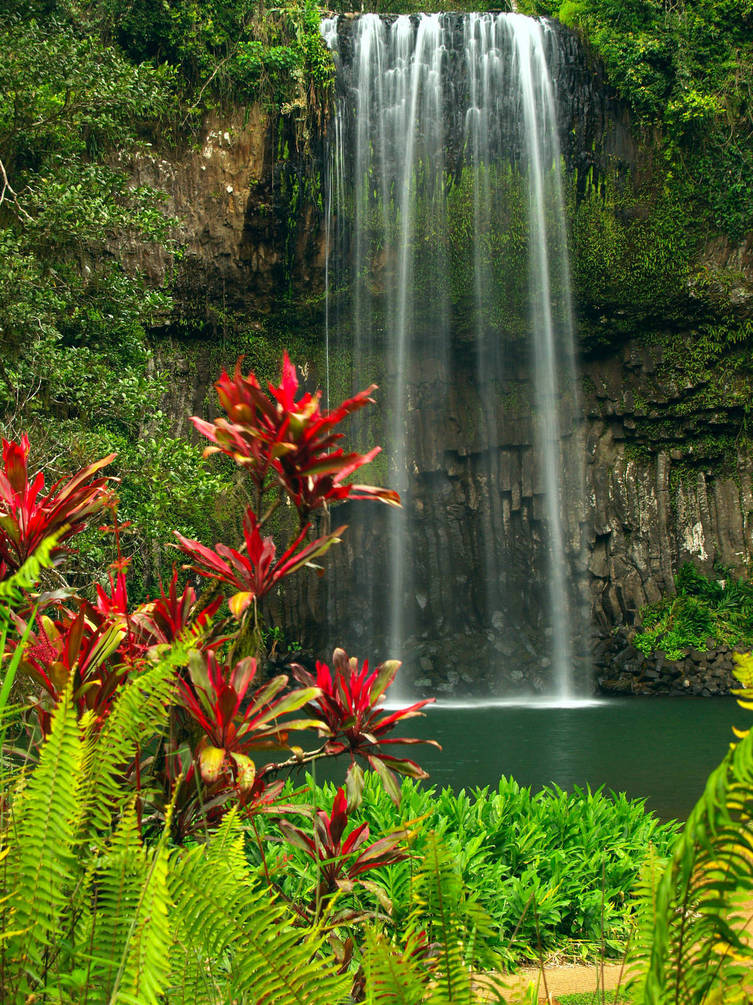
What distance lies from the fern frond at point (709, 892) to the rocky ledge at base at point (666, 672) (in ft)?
42.1

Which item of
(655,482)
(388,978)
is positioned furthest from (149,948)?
(655,482)

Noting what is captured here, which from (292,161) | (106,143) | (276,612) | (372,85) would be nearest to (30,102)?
(106,143)

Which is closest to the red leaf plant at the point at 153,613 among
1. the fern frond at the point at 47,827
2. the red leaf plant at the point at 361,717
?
the red leaf plant at the point at 361,717

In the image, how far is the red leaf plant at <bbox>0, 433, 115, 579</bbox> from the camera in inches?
59.2

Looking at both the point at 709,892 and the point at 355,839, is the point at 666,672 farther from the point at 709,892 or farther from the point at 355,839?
the point at 709,892

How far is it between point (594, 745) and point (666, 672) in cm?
508

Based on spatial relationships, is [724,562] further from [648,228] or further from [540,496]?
[648,228]

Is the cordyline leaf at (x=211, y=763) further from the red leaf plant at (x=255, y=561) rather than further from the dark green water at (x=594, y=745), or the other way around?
the dark green water at (x=594, y=745)

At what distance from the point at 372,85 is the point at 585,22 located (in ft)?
13.5

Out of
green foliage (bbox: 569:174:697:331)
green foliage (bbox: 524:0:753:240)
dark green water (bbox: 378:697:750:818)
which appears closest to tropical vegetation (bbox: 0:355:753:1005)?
dark green water (bbox: 378:697:750:818)

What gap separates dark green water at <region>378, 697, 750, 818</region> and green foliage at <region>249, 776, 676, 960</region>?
1.82 m

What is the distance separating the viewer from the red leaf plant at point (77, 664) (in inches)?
52.6

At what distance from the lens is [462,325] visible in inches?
609

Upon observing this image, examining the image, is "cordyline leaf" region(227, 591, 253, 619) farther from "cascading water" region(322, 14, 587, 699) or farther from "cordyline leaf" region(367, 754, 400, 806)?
"cascading water" region(322, 14, 587, 699)
